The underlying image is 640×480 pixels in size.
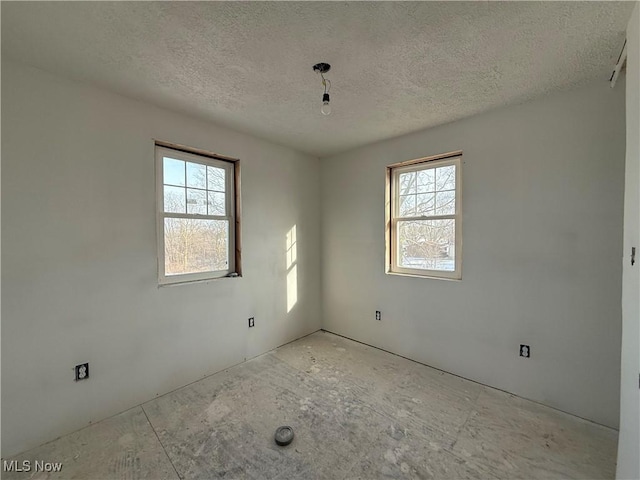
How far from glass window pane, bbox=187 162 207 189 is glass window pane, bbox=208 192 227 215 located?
0.13 metres

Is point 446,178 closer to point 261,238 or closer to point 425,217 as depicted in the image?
point 425,217

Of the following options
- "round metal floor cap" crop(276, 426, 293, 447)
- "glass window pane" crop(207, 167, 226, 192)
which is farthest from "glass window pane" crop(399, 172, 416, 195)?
"round metal floor cap" crop(276, 426, 293, 447)

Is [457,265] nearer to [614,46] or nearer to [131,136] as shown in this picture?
[614,46]

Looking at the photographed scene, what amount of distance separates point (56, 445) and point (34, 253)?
1301 millimetres

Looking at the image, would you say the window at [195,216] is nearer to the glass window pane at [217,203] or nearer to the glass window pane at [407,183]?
the glass window pane at [217,203]

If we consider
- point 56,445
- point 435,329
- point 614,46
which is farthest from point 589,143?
point 56,445

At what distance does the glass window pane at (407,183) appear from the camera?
316 cm

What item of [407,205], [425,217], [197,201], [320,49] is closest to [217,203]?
[197,201]

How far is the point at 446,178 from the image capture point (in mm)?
2885

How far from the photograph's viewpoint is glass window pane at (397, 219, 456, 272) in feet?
9.39

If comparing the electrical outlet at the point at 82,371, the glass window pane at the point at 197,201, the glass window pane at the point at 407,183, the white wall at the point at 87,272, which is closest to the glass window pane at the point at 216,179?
the glass window pane at the point at 197,201

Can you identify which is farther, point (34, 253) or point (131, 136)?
point (131, 136)

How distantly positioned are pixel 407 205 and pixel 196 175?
2342 mm

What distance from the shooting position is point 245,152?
3041 millimetres
